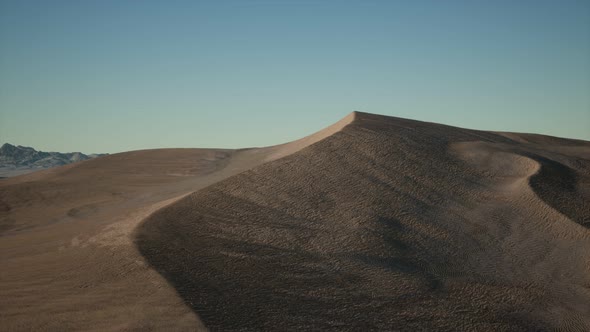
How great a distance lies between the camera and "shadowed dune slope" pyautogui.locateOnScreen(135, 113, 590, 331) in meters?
5.57

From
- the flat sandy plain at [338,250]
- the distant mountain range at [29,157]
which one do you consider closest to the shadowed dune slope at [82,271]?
the flat sandy plain at [338,250]

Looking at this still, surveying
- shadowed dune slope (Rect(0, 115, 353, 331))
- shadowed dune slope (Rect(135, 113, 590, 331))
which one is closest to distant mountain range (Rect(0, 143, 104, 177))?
shadowed dune slope (Rect(0, 115, 353, 331))

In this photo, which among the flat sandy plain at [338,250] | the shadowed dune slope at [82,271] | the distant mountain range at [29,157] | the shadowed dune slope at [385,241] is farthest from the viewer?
the distant mountain range at [29,157]

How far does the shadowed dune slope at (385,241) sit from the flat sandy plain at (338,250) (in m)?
0.03

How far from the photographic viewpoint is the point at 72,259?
652 cm

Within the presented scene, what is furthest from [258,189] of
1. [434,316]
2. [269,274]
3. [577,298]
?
[577,298]

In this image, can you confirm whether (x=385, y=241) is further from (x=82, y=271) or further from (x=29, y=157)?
(x=29, y=157)

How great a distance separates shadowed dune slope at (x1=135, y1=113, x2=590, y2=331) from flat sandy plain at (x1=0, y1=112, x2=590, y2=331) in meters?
0.03

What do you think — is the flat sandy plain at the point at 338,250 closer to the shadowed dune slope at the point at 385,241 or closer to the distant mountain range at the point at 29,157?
the shadowed dune slope at the point at 385,241

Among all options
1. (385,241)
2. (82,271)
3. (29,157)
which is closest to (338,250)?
(385,241)

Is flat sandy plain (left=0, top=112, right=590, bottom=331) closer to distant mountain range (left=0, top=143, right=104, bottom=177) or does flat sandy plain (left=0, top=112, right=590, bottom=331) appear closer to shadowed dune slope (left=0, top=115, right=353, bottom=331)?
shadowed dune slope (left=0, top=115, right=353, bottom=331)

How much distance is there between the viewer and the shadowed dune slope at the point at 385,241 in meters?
5.57

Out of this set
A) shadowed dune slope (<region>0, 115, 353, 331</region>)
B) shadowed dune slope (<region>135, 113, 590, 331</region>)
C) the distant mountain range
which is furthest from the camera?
the distant mountain range

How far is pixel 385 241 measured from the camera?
23.8 ft
